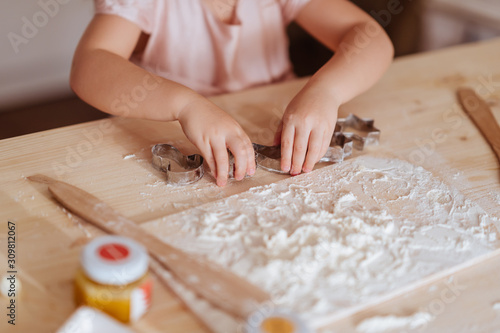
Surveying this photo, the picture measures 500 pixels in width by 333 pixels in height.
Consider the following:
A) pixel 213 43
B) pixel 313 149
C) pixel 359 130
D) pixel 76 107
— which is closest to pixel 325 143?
pixel 313 149

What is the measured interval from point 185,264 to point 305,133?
0.97ft

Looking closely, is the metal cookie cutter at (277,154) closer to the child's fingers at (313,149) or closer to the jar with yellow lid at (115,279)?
the child's fingers at (313,149)

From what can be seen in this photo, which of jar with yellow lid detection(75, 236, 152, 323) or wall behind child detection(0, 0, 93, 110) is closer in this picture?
jar with yellow lid detection(75, 236, 152, 323)

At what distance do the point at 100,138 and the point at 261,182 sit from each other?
0.27 meters

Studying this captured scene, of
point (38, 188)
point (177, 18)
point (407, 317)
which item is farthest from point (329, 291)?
point (177, 18)

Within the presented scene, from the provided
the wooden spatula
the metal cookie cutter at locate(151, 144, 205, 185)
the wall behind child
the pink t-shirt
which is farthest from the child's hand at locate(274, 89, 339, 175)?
the wall behind child

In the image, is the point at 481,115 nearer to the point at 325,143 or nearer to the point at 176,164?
the point at 325,143

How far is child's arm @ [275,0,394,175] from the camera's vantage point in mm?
740

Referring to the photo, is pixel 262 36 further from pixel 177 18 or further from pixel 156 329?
pixel 156 329

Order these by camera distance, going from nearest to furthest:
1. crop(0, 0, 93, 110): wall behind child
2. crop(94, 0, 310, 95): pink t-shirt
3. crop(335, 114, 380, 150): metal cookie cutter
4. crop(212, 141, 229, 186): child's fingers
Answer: crop(212, 141, 229, 186): child's fingers → crop(335, 114, 380, 150): metal cookie cutter → crop(94, 0, 310, 95): pink t-shirt → crop(0, 0, 93, 110): wall behind child

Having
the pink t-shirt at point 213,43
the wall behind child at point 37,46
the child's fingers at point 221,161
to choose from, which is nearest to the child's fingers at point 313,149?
the child's fingers at point 221,161

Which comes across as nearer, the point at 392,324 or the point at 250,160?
the point at 392,324

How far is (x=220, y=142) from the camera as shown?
697 mm

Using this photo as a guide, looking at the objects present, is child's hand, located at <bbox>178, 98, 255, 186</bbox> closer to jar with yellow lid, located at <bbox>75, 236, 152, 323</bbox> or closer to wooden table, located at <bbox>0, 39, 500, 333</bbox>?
wooden table, located at <bbox>0, 39, 500, 333</bbox>
